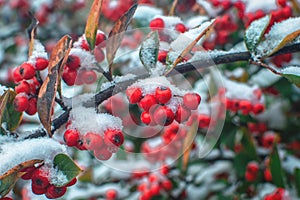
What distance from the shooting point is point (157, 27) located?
1643 mm

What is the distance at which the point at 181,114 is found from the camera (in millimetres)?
1199

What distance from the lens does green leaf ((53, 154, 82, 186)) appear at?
112 cm

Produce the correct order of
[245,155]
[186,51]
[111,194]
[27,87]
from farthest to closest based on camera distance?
[111,194]
[245,155]
[27,87]
[186,51]

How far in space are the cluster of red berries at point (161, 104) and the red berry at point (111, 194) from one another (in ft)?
5.08

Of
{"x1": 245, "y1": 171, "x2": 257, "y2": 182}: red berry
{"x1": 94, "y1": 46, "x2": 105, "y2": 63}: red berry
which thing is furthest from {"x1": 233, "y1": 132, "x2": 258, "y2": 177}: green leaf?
{"x1": 94, "y1": 46, "x2": 105, "y2": 63}: red berry

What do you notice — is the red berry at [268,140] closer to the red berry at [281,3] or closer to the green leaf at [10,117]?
the red berry at [281,3]

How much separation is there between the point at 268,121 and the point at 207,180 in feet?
1.68

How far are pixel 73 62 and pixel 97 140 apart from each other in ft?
0.96

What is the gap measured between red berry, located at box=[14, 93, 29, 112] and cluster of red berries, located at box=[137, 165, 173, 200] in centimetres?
138

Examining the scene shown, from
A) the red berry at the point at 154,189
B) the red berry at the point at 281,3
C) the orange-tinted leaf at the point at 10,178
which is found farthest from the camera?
the red berry at the point at 154,189

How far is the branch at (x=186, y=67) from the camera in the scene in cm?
129

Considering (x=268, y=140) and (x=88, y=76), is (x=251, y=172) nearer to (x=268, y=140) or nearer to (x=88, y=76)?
(x=268, y=140)

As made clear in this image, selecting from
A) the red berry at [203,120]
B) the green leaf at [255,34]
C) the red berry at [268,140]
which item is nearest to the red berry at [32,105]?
the green leaf at [255,34]

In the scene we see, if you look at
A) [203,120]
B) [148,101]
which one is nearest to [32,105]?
[148,101]
